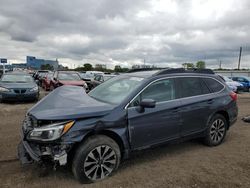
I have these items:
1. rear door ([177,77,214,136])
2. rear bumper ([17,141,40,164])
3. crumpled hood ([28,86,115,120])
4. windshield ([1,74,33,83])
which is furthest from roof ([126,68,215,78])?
windshield ([1,74,33,83])

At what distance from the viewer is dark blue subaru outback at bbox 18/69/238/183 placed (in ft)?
10.2

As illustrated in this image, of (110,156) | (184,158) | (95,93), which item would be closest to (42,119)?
(110,156)

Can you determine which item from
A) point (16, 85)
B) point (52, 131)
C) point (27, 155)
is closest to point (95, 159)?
point (52, 131)

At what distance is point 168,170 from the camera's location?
12.2 feet

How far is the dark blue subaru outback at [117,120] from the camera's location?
3102 mm

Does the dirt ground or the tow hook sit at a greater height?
the tow hook

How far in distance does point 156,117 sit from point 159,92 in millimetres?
496

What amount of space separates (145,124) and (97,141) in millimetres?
868

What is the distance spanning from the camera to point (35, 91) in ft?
35.3

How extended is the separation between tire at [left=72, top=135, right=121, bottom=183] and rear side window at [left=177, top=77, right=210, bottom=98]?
1.74 meters

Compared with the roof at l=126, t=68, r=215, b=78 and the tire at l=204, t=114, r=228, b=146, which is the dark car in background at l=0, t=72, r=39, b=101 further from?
the tire at l=204, t=114, r=228, b=146

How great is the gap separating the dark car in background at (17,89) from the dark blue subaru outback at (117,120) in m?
6.94

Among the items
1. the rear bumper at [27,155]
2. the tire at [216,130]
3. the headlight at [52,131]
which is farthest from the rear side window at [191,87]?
the rear bumper at [27,155]

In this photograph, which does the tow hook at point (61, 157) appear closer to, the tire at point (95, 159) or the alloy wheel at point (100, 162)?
the tire at point (95, 159)
